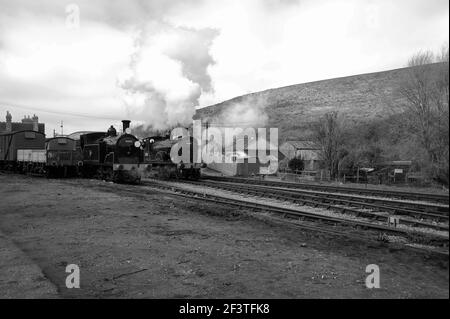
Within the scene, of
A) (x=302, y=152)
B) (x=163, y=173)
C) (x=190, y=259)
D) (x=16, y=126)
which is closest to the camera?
(x=190, y=259)

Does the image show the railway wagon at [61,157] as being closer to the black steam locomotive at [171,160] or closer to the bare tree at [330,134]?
the black steam locomotive at [171,160]

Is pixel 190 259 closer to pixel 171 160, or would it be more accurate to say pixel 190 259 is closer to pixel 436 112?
pixel 436 112

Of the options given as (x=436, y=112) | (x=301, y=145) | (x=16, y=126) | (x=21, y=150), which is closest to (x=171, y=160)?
(x=21, y=150)

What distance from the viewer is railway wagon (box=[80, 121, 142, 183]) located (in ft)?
84.5

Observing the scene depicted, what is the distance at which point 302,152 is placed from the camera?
42.6 m

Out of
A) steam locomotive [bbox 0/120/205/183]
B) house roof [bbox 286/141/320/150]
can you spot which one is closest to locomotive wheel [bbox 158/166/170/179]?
steam locomotive [bbox 0/120/205/183]

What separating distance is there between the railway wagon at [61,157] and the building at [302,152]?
21.8m

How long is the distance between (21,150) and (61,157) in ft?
27.0

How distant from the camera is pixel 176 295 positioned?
5453mm

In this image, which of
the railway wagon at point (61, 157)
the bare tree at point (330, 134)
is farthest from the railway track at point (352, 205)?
the railway wagon at point (61, 157)

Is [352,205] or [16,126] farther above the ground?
[16,126]

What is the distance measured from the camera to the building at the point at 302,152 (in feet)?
135

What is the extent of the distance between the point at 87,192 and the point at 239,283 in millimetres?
14678
